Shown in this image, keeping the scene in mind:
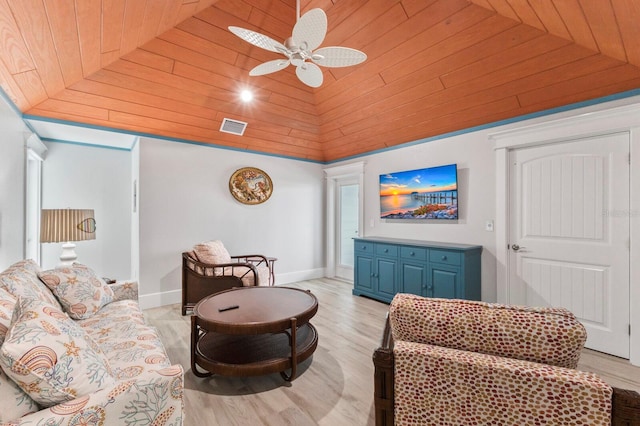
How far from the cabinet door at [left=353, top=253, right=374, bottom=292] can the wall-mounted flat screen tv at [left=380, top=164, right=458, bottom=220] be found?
0.76m

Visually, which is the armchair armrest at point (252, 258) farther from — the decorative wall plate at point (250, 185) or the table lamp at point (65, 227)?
the table lamp at point (65, 227)

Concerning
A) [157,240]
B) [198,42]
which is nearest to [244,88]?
[198,42]

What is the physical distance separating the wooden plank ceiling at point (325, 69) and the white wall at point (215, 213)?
0.41 m

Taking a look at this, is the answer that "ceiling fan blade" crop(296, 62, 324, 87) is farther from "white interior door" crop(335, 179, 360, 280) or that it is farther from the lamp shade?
"white interior door" crop(335, 179, 360, 280)

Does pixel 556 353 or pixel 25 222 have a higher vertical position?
pixel 25 222

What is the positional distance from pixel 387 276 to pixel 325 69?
2.82 meters

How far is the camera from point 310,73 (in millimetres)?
2533

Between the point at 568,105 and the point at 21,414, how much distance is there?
420cm

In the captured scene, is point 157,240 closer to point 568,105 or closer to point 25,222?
point 25,222

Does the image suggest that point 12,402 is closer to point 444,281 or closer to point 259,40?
point 259,40

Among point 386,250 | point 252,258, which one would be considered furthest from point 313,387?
point 252,258

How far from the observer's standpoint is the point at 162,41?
2.72 metres

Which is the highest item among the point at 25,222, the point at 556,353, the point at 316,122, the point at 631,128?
the point at 316,122

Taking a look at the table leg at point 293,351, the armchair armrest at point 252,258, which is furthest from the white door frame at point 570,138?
the armchair armrest at point 252,258
